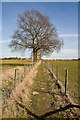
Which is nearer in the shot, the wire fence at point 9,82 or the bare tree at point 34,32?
the wire fence at point 9,82

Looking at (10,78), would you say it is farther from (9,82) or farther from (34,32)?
(34,32)

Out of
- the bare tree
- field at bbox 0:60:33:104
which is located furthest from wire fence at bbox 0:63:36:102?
the bare tree

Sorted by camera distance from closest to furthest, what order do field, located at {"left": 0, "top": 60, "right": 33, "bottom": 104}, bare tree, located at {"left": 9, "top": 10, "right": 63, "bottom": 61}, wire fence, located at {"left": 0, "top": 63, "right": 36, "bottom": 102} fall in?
wire fence, located at {"left": 0, "top": 63, "right": 36, "bottom": 102}, field, located at {"left": 0, "top": 60, "right": 33, "bottom": 104}, bare tree, located at {"left": 9, "top": 10, "right": 63, "bottom": 61}

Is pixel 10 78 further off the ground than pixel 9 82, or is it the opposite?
pixel 10 78

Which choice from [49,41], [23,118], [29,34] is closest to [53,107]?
[23,118]

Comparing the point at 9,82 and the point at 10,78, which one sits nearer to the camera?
the point at 9,82

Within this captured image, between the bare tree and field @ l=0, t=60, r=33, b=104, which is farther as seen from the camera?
the bare tree

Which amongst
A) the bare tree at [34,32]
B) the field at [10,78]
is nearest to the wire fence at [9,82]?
the field at [10,78]

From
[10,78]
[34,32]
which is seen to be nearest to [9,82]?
[10,78]

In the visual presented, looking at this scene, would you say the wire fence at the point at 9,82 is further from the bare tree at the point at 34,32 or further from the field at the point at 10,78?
the bare tree at the point at 34,32

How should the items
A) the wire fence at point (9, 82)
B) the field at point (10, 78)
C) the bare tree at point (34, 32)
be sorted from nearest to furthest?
the wire fence at point (9, 82)
the field at point (10, 78)
the bare tree at point (34, 32)

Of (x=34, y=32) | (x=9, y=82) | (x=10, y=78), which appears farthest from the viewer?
(x=34, y=32)

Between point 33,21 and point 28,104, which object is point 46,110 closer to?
point 28,104

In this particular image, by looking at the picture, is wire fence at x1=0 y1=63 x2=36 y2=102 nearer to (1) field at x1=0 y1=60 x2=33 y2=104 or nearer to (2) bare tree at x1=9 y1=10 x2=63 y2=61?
(1) field at x1=0 y1=60 x2=33 y2=104
